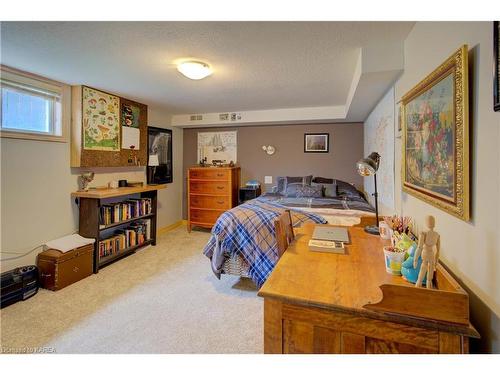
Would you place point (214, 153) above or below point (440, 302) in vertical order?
above

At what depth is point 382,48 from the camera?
181cm

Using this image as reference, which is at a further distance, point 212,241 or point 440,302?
point 212,241

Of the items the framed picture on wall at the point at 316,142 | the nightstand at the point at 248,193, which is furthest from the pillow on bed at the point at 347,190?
the nightstand at the point at 248,193

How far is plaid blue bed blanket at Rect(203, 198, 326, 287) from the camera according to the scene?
222 centimetres

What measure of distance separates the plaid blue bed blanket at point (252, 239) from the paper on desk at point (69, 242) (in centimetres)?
148

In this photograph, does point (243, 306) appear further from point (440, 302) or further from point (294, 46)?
point (294, 46)

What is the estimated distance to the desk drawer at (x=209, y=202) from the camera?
4281 mm

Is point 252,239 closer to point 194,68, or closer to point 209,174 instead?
point 194,68

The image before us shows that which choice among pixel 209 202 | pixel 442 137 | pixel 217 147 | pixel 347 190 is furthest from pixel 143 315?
pixel 217 147

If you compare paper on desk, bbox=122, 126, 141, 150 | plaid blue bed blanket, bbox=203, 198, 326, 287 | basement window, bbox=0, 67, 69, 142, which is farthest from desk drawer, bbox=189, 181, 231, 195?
basement window, bbox=0, 67, 69, 142

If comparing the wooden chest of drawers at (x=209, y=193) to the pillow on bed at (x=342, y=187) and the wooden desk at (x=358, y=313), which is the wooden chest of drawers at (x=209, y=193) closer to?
the pillow on bed at (x=342, y=187)

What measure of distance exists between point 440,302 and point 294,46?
186 cm
